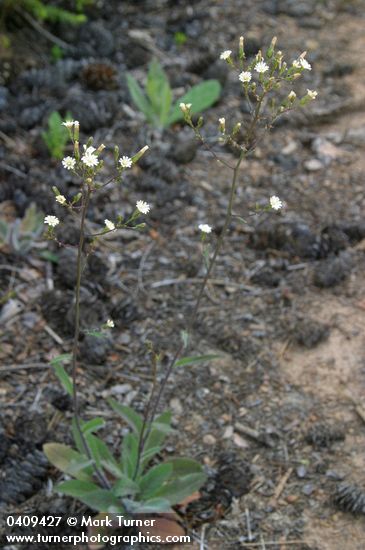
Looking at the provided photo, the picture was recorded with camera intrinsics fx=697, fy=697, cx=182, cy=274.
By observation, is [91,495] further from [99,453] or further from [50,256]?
[50,256]

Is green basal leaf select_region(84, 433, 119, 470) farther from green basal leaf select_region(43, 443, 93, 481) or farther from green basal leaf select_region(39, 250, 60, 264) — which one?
green basal leaf select_region(39, 250, 60, 264)

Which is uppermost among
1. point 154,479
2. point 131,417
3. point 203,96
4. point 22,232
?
point 203,96

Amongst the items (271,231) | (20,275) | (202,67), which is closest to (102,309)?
(20,275)

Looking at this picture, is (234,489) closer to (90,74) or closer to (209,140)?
(209,140)

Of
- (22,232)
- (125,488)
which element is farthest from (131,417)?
(22,232)

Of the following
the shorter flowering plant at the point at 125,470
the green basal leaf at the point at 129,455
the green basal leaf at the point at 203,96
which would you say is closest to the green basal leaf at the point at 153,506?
the shorter flowering plant at the point at 125,470
